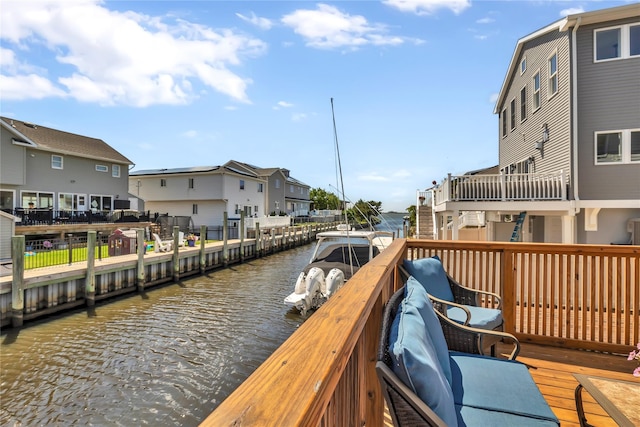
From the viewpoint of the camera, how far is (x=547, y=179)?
377 inches

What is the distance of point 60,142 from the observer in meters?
21.1

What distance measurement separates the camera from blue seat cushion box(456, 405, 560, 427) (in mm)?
1680

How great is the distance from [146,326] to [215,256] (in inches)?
327

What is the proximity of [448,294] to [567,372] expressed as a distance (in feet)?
4.03

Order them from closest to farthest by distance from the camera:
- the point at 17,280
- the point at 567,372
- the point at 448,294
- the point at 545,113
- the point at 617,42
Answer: the point at 567,372 < the point at 448,294 < the point at 17,280 < the point at 617,42 < the point at 545,113

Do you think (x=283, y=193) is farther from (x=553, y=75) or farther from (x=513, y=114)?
(x=553, y=75)

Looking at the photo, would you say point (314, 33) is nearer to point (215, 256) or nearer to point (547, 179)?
point (547, 179)

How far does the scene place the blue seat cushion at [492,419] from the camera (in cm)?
168

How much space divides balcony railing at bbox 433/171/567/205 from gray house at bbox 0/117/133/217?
1949 cm

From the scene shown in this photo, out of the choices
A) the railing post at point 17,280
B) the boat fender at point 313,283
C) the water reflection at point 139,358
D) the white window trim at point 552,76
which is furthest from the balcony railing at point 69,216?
the white window trim at point 552,76

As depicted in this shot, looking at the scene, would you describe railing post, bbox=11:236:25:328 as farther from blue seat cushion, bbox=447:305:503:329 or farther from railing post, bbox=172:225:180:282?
blue seat cushion, bbox=447:305:503:329

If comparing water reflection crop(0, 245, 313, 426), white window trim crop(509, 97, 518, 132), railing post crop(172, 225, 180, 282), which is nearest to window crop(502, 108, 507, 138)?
white window trim crop(509, 97, 518, 132)

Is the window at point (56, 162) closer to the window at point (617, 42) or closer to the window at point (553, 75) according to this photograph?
the window at point (553, 75)

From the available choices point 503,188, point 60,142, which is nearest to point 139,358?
point 503,188
